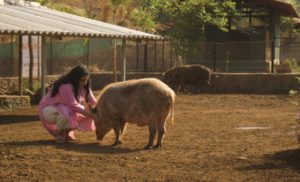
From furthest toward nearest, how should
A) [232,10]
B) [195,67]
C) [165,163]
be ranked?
[232,10] → [195,67] → [165,163]

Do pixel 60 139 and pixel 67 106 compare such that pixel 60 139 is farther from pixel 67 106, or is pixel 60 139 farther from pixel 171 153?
pixel 171 153

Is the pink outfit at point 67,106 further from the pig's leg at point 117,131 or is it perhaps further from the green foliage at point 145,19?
the green foliage at point 145,19

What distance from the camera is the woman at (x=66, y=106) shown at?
1043 cm

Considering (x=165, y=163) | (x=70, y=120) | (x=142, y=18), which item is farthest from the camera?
(x=142, y=18)

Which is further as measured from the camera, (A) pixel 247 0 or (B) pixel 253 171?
(A) pixel 247 0

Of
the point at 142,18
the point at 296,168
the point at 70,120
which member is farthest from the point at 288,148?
the point at 142,18

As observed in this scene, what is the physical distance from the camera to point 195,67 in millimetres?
22562

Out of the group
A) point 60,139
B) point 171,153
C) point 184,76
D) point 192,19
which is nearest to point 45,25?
point 60,139

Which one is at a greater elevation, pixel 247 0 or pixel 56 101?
pixel 247 0

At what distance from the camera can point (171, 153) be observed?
9.38 m

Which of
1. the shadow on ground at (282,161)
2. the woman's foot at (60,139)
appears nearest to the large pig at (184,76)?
the woman's foot at (60,139)

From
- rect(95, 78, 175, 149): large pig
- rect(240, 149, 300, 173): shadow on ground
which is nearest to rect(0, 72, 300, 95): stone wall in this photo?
rect(95, 78, 175, 149): large pig

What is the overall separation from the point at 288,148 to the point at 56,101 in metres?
3.62

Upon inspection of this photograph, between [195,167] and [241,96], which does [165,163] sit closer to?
[195,167]
